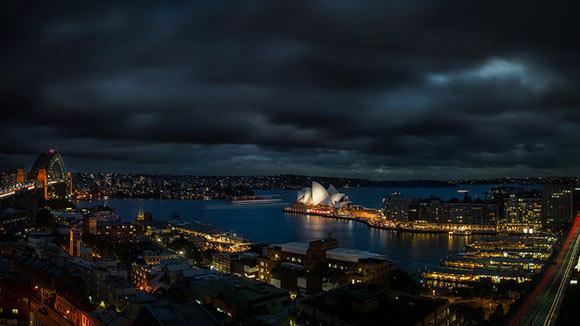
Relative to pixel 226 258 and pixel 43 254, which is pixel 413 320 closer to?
pixel 226 258

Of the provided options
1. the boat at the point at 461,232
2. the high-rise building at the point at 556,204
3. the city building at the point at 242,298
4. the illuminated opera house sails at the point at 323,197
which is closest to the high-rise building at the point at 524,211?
the high-rise building at the point at 556,204

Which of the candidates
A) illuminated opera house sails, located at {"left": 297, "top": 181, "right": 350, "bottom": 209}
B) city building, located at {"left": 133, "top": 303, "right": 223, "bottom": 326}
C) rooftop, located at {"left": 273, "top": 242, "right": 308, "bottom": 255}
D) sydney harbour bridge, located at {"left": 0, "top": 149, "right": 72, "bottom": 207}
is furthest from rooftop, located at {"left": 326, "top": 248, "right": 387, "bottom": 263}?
sydney harbour bridge, located at {"left": 0, "top": 149, "right": 72, "bottom": 207}

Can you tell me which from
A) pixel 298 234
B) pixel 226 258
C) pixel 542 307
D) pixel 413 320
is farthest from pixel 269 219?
pixel 413 320

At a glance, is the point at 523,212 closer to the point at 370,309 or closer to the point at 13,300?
the point at 370,309

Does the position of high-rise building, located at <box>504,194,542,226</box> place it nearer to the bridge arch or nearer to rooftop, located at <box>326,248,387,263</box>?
rooftop, located at <box>326,248,387,263</box>

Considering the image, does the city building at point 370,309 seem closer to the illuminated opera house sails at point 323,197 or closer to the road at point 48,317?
the road at point 48,317

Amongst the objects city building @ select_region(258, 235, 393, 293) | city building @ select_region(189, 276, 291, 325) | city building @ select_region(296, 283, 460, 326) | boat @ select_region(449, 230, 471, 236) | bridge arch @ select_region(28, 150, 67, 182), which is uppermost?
bridge arch @ select_region(28, 150, 67, 182)
